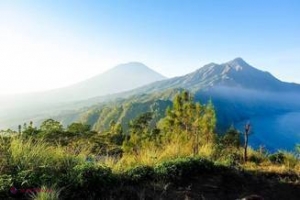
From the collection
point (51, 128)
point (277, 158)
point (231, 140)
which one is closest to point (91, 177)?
point (277, 158)

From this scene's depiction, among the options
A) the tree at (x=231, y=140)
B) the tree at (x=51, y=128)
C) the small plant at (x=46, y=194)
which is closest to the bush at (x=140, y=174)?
the small plant at (x=46, y=194)

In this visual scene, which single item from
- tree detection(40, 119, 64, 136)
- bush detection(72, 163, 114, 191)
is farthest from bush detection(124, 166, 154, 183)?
tree detection(40, 119, 64, 136)

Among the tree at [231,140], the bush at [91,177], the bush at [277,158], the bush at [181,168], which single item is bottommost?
the tree at [231,140]

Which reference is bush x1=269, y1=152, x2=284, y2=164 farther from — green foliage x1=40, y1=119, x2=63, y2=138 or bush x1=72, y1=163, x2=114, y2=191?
green foliage x1=40, y1=119, x2=63, y2=138

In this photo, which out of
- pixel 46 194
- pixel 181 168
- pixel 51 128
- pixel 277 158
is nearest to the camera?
pixel 46 194

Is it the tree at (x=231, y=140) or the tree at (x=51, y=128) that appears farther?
the tree at (x=51, y=128)

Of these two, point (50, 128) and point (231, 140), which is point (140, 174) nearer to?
point (50, 128)

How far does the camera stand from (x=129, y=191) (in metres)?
6.71

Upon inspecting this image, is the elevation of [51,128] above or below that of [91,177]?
below

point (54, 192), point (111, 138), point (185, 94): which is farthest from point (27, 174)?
point (111, 138)

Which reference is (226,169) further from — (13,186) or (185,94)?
(185,94)

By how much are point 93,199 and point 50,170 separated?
1058 millimetres

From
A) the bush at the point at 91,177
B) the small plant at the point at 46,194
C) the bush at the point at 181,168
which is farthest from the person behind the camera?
the bush at the point at 181,168

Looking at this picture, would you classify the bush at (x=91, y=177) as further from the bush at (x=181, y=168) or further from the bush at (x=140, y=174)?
the bush at (x=181, y=168)
